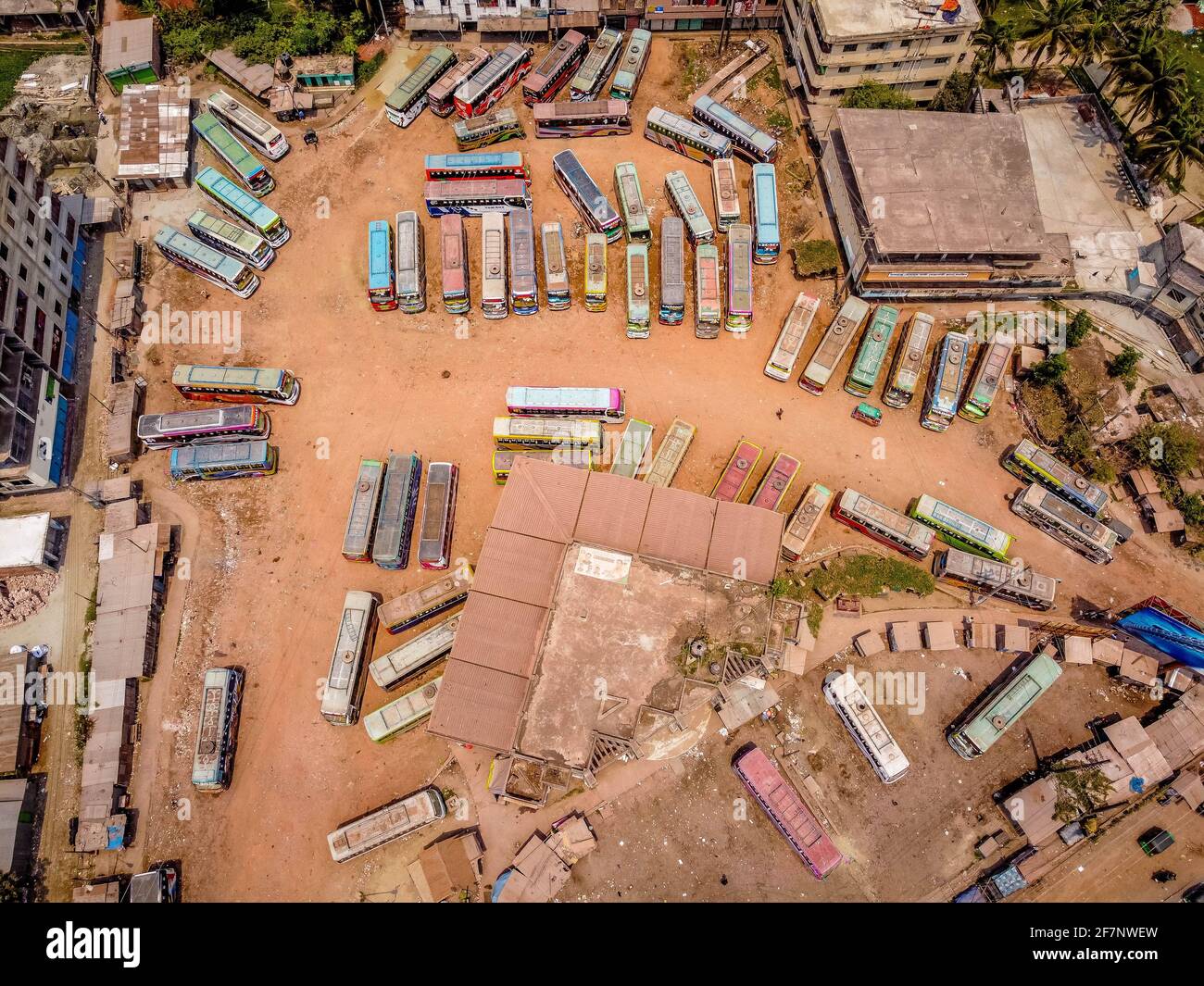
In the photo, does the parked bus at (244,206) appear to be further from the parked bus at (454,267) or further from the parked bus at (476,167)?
the parked bus at (454,267)

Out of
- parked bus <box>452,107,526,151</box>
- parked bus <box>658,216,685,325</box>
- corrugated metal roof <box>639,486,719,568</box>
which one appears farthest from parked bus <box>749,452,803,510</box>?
parked bus <box>452,107,526,151</box>

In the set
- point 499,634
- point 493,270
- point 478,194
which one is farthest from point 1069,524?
point 478,194

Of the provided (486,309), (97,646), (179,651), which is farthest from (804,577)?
(97,646)

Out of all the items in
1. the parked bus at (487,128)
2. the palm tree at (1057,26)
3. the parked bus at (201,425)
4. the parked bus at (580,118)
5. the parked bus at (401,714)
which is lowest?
the parked bus at (401,714)

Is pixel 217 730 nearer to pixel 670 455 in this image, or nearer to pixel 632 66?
pixel 670 455

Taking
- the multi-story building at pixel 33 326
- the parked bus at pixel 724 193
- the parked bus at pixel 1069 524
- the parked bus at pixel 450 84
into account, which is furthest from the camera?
the parked bus at pixel 450 84

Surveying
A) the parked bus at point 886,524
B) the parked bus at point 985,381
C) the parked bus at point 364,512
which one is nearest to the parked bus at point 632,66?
the parked bus at point 985,381
